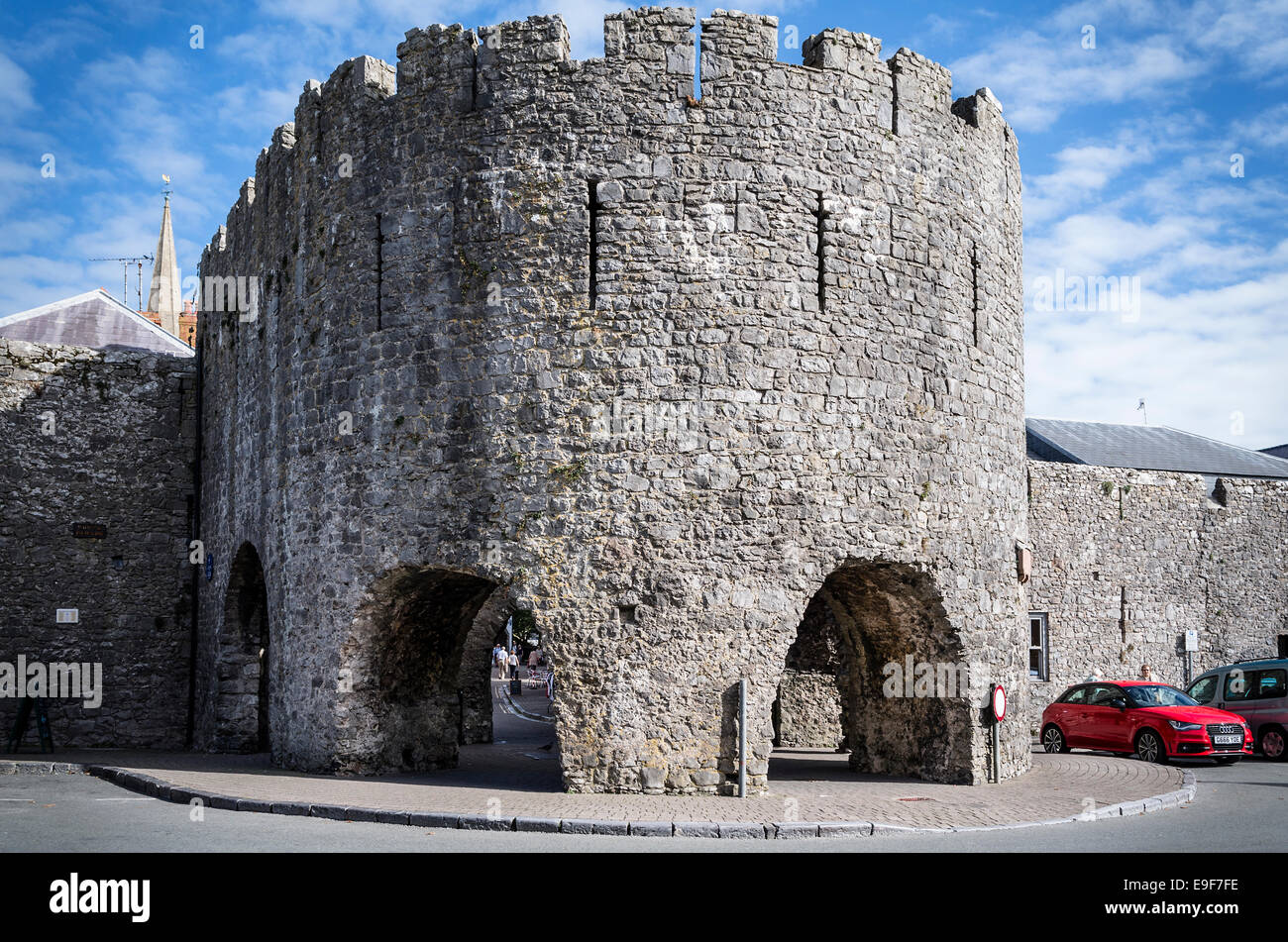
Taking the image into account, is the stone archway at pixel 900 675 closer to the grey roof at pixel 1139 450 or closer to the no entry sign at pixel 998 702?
the no entry sign at pixel 998 702

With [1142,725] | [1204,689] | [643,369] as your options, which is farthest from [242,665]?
[1204,689]

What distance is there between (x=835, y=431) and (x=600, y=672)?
364 cm

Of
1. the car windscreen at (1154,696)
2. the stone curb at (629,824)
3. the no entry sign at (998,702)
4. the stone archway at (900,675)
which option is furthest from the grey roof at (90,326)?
the car windscreen at (1154,696)

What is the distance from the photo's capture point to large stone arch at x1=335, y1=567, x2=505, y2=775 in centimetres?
1310

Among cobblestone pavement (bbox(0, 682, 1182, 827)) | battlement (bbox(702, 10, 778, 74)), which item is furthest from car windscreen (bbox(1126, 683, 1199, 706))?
battlement (bbox(702, 10, 778, 74))

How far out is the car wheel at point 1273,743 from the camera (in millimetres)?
17328

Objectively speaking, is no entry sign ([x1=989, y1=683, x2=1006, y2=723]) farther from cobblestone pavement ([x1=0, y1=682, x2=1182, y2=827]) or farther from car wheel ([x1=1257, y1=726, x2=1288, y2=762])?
car wheel ([x1=1257, y1=726, x2=1288, y2=762])

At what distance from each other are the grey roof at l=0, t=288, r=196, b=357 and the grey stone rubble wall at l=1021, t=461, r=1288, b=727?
17.8 m

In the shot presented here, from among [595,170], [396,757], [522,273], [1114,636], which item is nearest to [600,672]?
[396,757]

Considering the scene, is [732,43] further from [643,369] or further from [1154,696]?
[1154,696]

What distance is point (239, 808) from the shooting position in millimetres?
10719

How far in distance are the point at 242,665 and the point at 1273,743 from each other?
1619cm

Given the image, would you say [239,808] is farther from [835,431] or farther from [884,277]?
[884,277]

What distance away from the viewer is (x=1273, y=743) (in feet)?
57.4
